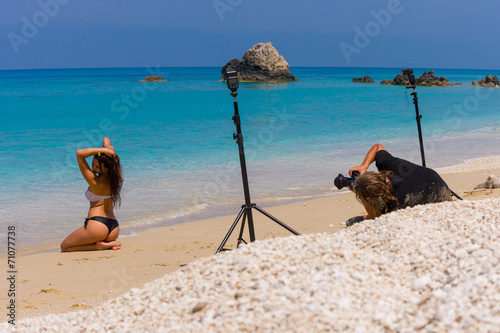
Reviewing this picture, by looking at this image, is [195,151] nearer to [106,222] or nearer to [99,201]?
[99,201]

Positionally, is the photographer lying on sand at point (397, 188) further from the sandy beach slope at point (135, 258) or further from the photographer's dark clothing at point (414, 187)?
the sandy beach slope at point (135, 258)

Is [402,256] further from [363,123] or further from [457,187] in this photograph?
[363,123]

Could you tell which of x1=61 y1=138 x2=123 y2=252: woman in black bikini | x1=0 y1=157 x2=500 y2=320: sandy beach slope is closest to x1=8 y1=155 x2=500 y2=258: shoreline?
x1=0 y1=157 x2=500 y2=320: sandy beach slope

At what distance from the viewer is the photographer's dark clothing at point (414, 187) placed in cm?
491

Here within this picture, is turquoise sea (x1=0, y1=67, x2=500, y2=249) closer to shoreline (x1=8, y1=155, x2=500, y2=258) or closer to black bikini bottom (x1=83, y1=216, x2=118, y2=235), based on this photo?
shoreline (x1=8, y1=155, x2=500, y2=258)

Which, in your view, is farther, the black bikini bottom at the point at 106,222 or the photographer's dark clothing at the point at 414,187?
the black bikini bottom at the point at 106,222

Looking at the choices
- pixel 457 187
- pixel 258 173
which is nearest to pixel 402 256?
pixel 457 187

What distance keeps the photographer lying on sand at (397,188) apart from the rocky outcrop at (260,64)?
5813 centimetres

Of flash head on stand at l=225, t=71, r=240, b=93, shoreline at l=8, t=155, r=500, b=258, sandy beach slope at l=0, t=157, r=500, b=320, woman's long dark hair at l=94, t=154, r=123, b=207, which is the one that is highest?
flash head on stand at l=225, t=71, r=240, b=93

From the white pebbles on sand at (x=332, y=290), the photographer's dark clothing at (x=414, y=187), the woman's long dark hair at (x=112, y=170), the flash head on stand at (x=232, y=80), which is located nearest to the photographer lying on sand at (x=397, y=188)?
the photographer's dark clothing at (x=414, y=187)

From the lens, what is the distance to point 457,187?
8.55 m

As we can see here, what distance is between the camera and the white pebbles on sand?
8.64 feet

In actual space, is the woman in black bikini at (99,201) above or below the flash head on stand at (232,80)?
below

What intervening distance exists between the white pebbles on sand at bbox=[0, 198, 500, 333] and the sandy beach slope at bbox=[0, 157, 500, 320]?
0.95m
